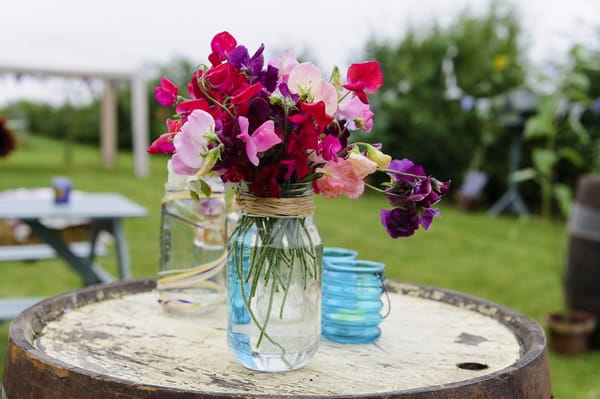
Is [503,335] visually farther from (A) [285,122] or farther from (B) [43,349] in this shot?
(B) [43,349]

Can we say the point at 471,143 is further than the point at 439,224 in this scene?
Yes

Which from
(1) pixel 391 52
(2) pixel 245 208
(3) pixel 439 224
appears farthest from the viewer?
(1) pixel 391 52

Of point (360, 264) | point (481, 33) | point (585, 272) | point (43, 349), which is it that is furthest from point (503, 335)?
point (481, 33)

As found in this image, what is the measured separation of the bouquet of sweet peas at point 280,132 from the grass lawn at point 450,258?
225 cm

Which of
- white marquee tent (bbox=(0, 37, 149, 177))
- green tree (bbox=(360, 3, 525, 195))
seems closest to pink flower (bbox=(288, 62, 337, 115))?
green tree (bbox=(360, 3, 525, 195))

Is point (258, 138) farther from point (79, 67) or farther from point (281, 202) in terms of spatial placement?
point (79, 67)

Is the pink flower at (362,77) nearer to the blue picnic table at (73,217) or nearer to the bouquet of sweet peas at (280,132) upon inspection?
the bouquet of sweet peas at (280,132)

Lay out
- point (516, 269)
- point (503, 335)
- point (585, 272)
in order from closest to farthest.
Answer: point (503, 335)
point (585, 272)
point (516, 269)

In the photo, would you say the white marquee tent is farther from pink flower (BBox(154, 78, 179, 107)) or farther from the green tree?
pink flower (BBox(154, 78, 179, 107))

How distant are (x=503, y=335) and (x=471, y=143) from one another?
7.27 meters

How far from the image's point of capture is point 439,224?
23.3 feet

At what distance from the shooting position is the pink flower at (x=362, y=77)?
1.03 metres

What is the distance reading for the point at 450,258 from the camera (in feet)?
18.0

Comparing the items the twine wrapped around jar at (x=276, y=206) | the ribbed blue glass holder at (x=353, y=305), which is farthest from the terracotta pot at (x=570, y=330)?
the twine wrapped around jar at (x=276, y=206)
